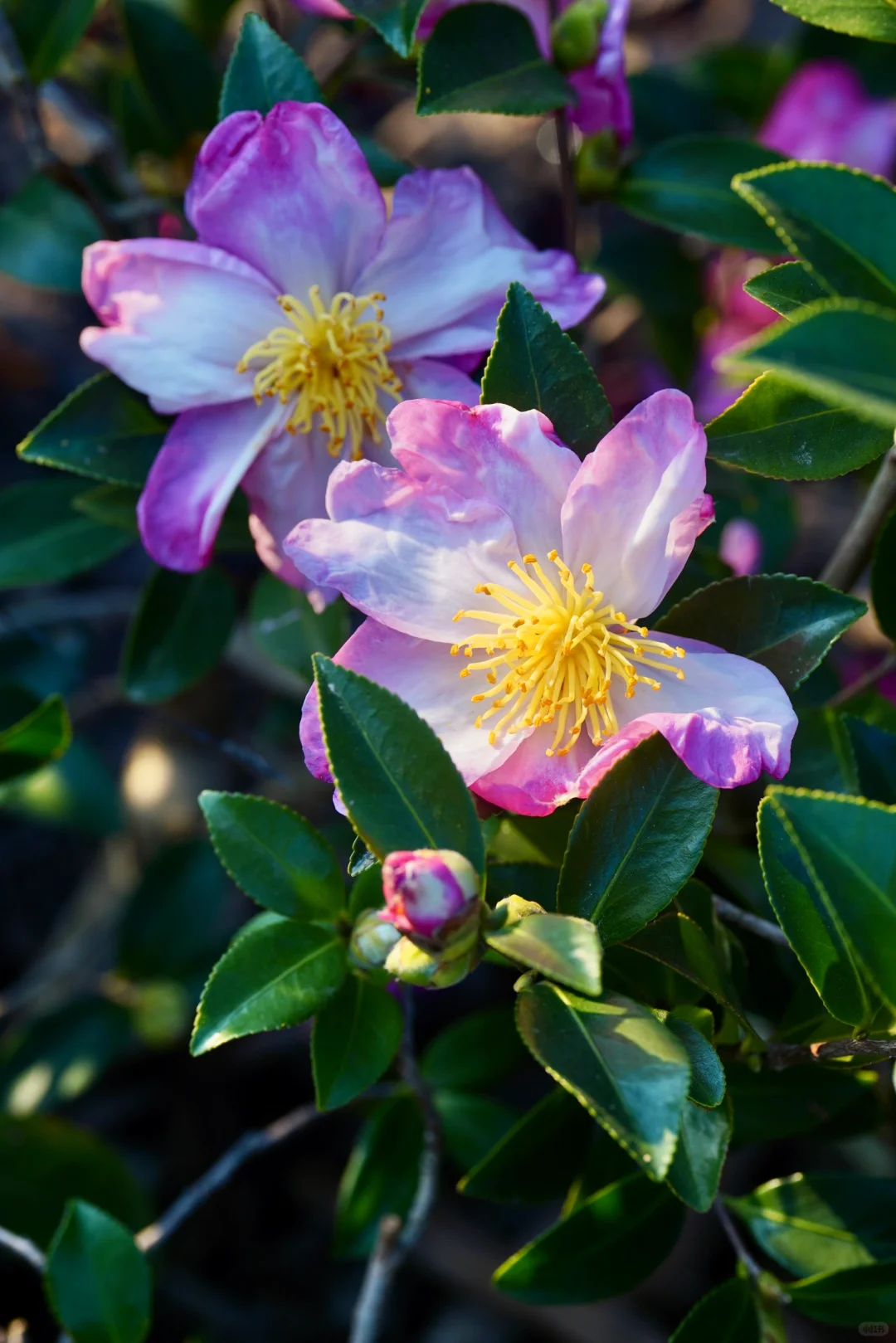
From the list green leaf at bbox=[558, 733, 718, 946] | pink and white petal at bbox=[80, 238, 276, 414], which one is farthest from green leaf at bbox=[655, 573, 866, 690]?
pink and white petal at bbox=[80, 238, 276, 414]

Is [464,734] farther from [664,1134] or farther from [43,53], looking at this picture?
[43,53]

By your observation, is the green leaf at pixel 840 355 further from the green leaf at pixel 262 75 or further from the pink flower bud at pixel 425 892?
the green leaf at pixel 262 75

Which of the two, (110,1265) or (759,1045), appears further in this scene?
(110,1265)

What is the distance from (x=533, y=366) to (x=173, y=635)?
0.69 meters

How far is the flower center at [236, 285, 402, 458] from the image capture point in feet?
3.39

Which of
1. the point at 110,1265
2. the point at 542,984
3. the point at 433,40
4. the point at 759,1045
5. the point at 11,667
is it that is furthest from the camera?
the point at 11,667

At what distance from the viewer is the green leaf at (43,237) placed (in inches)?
54.0

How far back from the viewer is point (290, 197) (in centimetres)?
97

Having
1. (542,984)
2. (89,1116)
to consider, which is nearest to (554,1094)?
(542,984)

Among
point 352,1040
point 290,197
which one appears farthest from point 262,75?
point 352,1040

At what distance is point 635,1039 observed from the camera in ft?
2.28

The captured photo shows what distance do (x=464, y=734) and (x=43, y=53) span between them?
935 millimetres

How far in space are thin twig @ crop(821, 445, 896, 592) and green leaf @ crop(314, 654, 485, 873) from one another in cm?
46

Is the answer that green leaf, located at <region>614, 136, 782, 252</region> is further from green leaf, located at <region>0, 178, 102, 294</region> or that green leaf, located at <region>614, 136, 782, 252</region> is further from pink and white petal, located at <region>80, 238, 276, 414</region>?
green leaf, located at <region>0, 178, 102, 294</region>
